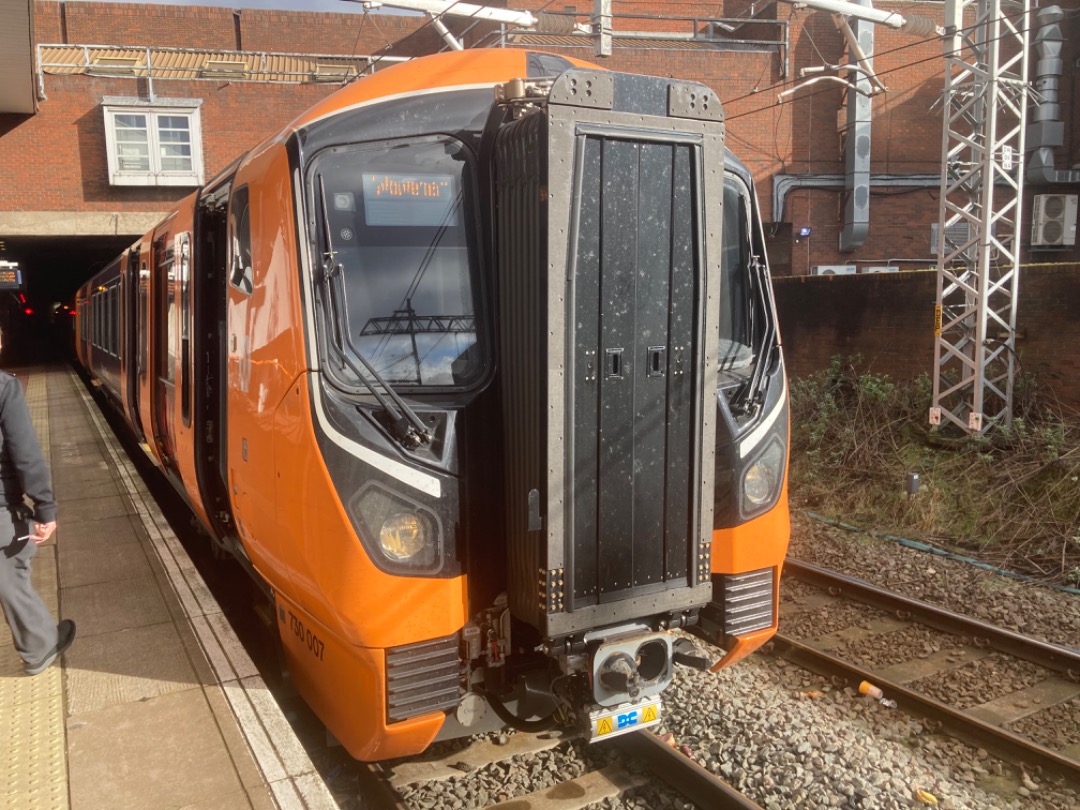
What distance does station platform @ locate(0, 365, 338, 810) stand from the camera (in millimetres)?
3598

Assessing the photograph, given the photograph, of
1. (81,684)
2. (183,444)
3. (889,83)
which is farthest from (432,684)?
(889,83)

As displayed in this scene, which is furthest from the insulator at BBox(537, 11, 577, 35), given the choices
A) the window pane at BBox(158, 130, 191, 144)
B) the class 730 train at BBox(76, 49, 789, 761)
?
the class 730 train at BBox(76, 49, 789, 761)

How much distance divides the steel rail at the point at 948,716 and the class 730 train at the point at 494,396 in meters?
1.91

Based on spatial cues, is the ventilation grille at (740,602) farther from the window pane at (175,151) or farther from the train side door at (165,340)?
the window pane at (175,151)

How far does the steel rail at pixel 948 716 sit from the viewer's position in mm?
4750

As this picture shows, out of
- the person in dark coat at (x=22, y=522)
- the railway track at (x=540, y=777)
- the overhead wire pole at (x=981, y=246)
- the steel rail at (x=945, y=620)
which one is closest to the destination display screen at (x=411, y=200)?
the person in dark coat at (x=22, y=522)

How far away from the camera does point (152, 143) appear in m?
20.6

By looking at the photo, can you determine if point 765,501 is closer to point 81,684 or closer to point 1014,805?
point 1014,805

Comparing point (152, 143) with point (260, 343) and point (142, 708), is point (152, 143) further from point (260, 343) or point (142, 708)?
point (142, 708)

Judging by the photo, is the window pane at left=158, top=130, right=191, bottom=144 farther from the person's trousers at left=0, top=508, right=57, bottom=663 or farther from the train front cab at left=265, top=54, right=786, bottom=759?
the train front cab at left=265, top=54, right=786, bottom=759

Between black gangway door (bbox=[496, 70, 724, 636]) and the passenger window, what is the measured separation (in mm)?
1306

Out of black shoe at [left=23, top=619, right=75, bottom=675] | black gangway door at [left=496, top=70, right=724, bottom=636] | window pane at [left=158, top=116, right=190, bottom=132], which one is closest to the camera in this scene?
black gangway door at [left=496, top=70, right=724, bottom=636]

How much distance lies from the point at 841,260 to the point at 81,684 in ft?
67.6

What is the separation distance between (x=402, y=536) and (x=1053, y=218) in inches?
828
